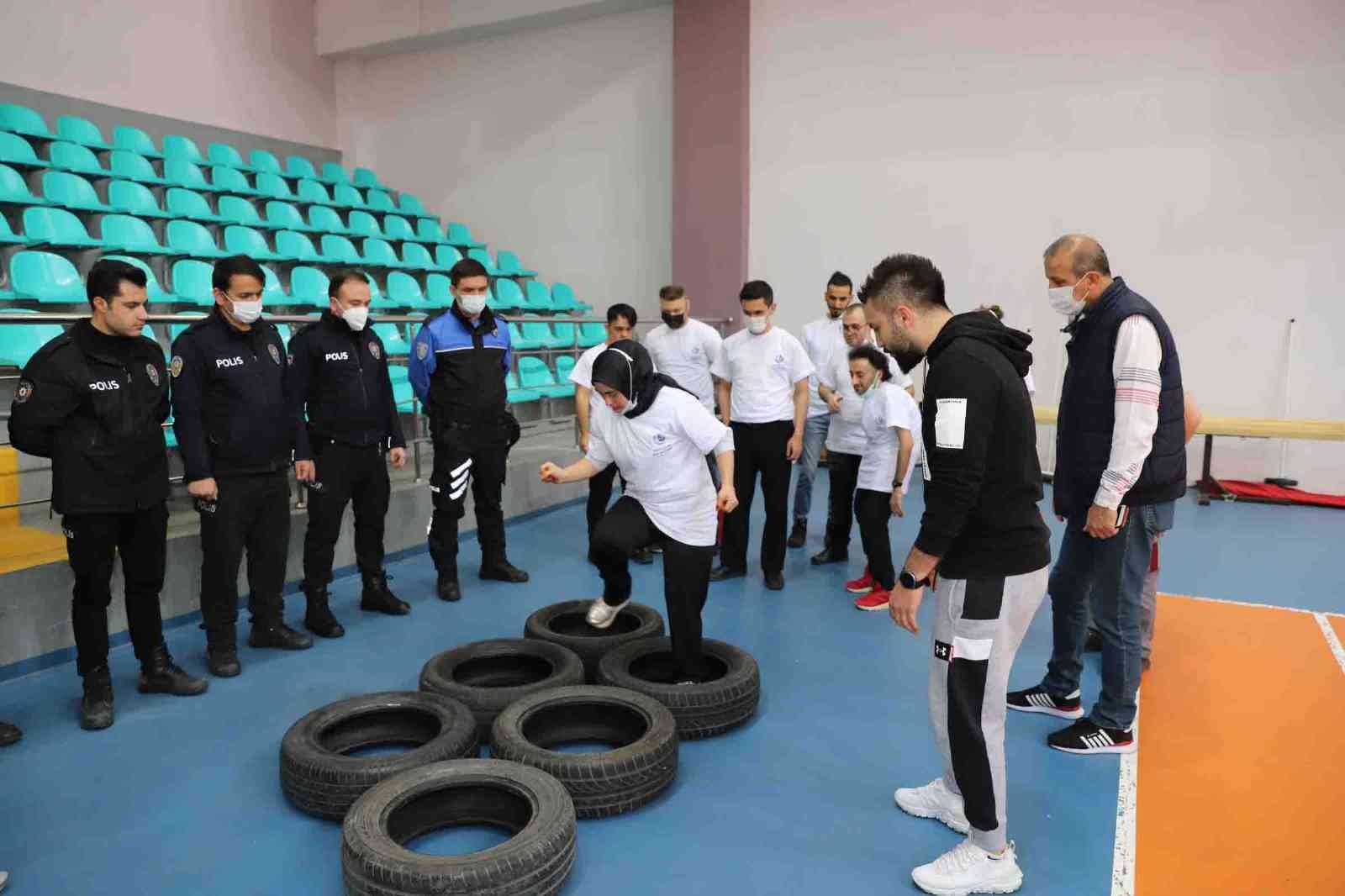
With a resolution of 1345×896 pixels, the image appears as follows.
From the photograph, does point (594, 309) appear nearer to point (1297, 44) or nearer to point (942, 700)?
point (1297, 44)

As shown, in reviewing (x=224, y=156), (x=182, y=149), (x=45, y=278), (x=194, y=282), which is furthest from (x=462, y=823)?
(x=224, y=156)

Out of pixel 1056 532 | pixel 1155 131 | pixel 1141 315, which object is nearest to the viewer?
pixel 1141 315

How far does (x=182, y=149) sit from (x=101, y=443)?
7463mm

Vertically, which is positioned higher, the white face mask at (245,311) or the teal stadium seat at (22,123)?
the teal stadium seat at (22,123)

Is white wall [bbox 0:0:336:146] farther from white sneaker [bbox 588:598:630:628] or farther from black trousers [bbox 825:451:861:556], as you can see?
black trousers [bbox 825:451:861:556]

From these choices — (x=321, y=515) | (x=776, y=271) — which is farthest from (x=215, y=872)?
(x=776, y=271)

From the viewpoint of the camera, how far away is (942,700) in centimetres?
240

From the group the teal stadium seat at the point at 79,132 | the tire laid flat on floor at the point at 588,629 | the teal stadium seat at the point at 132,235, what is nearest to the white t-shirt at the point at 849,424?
the tire laid flat on floor at the point at 588,629

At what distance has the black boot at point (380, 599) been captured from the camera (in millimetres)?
4562

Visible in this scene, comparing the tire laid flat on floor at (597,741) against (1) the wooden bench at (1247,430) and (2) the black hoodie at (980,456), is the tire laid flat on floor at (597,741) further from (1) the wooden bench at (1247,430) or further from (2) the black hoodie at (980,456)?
(1) the wooden bench at (1247,430)

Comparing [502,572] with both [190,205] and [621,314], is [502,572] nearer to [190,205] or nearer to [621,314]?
[621,314]

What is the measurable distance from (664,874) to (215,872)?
1.25 metres

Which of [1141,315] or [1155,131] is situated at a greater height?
[1155,131]

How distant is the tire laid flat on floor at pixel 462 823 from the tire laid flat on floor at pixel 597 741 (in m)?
0.15
